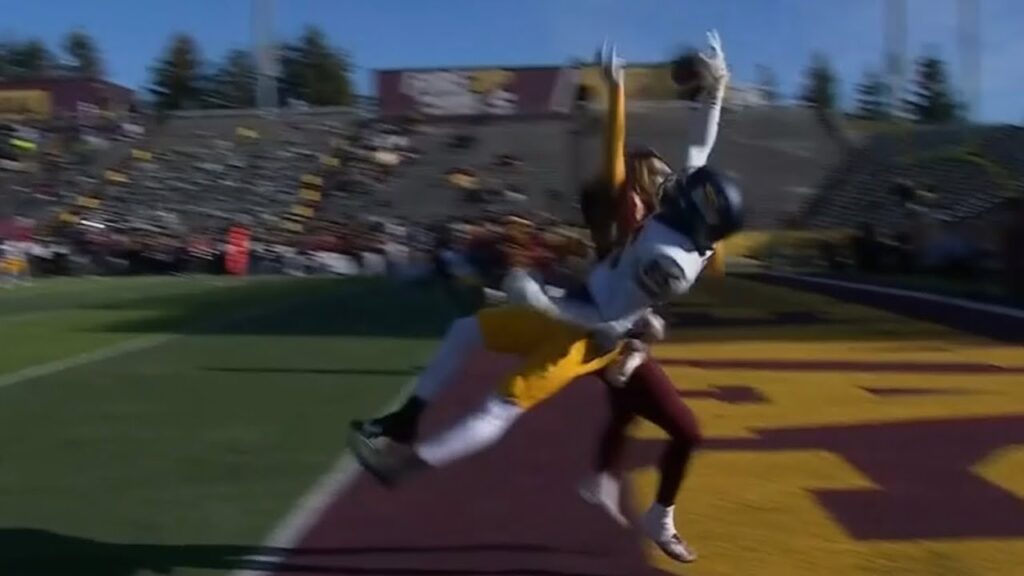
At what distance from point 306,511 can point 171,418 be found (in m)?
2.87

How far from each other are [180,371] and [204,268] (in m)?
25.6

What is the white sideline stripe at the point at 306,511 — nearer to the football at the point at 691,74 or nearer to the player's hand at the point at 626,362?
the player's hand at the point at 626,362

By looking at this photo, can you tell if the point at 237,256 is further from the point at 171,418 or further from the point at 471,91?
the point at 171,418

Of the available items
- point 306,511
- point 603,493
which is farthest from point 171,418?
point 603,493

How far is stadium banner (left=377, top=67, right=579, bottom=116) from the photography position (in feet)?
164

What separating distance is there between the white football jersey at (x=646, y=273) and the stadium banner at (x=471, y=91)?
44.7m

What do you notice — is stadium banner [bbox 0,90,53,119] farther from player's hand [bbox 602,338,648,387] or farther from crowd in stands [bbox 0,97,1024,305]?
player's hand [bbox 602,338,648,387]

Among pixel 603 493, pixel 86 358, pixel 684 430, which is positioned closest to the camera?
pixel 684 430

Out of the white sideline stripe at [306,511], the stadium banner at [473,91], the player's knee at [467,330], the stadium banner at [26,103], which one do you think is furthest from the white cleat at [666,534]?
the stadium banner at [26,103]

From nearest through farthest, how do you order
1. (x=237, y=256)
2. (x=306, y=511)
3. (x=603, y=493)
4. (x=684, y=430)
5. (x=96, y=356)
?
1. (x=684, y=430)
2. (x=603, y=493)
3. (x=306, y=511)
4. (x=96, y=356)
5. (x=237, y=256)

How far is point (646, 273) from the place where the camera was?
198 inches

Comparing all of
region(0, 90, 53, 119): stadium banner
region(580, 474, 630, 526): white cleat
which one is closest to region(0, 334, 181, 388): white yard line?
region(580, 474, 630, 526): white cleat

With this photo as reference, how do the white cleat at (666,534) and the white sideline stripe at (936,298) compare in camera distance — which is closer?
the white cleat at (666,534)

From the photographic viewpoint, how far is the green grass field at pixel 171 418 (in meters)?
6.02
